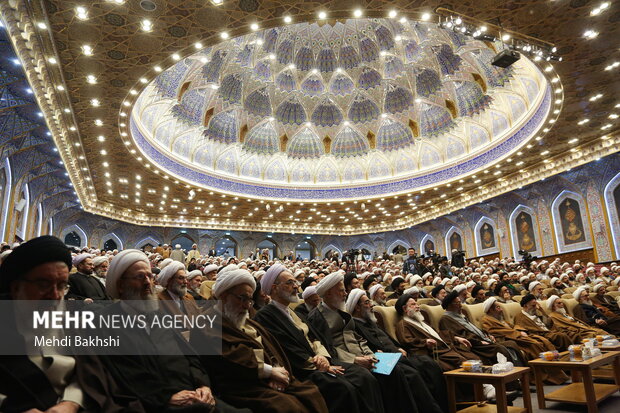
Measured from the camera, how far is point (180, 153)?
60.5 feet

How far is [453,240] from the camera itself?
23.5 meters

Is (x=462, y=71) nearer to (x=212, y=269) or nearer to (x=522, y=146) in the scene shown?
→ (x=522, y=146)

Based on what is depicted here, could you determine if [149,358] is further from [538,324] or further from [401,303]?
[538,324]

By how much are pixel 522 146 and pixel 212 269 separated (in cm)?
1239

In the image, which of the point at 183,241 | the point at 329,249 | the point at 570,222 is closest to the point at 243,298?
the point at 570,222

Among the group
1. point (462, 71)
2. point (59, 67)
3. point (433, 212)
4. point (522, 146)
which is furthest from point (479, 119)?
point (59, 67)

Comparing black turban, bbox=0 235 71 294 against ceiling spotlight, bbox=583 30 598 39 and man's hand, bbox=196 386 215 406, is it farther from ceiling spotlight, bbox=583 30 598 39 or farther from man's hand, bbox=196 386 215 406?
ceiling spotlight, bbox=583 30 598 39

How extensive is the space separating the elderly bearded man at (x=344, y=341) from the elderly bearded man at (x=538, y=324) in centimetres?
302

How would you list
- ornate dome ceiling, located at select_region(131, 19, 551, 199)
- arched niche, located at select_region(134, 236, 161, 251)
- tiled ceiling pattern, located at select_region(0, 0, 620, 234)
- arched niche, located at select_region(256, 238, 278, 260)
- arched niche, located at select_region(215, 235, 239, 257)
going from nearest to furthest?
tiled ceiling pattern, located at select_region(0, 0, 620, 234)
ornate dome ceiling, located at select_region(131, 19, 551, 199)
arched niche, located at select_region(134, 236, 161, 251)
arched niche, located at select_region(215, 235, 239, 257)
arched niche, located at select_region(256, 238, 278, 260)

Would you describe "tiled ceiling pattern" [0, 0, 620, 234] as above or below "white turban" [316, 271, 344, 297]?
above

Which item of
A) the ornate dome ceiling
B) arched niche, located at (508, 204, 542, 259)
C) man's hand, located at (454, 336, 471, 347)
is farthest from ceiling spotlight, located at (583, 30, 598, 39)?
arched niche, located at (508, 204, 542, 259)

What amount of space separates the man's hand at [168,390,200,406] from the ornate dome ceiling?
13.5 metres

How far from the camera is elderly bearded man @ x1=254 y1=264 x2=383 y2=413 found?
2822 mm

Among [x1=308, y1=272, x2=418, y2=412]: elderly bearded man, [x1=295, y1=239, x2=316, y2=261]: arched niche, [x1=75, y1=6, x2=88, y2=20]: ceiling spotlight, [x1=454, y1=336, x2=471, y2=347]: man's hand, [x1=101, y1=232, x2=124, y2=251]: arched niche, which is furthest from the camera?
[x1=295, y1=239, x2=316, y2=261]: arched niche
